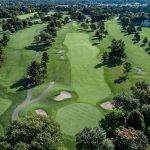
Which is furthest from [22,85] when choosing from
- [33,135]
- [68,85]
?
[33,135]

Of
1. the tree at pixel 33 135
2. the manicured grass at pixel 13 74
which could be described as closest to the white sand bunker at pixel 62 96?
the manicured grass at pixel 13 74

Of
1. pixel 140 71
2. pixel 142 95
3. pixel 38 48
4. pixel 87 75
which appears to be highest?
pixel 142 95

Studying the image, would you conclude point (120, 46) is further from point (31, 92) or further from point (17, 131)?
point (17, 131)

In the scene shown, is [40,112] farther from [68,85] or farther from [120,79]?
[120,79]

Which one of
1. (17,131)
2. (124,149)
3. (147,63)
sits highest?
(17,131)

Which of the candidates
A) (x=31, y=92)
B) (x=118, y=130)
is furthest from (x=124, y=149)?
(x=31, y=92)

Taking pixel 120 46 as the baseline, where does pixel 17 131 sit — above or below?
above

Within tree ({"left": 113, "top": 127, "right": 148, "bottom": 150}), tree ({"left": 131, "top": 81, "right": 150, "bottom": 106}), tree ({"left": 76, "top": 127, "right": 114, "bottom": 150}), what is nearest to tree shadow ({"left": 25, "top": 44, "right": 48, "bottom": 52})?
tree ({"left": 131, "top": 81, "right": 150, "bottom": 106})
